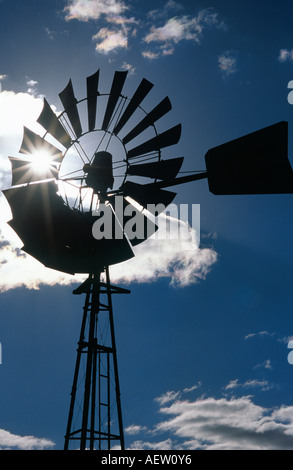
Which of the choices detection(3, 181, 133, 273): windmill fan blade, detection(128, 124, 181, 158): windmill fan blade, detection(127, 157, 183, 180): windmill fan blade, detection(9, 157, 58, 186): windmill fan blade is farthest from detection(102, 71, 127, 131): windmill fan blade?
detection(3, 181, 133, 273): windmill fan blade

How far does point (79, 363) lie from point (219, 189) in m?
5.29

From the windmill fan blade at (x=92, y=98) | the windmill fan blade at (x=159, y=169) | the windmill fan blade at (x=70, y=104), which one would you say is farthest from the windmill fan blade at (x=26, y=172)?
the windmill fan blade at (x=159, y=169)

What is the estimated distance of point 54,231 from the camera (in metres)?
9.92

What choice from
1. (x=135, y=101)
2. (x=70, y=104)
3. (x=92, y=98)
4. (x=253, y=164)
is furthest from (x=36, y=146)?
(x=253, y=164)

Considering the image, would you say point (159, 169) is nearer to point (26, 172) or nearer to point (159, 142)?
point (159, 142)

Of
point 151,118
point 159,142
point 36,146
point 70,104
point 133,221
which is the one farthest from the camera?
point 151,118

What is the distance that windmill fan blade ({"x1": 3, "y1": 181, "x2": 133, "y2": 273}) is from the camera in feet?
32.3

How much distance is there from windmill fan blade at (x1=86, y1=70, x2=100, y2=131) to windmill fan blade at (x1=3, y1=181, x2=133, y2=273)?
2.29m

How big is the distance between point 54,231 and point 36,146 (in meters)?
2.55

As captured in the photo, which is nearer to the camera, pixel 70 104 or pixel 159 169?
pixel 159 169
